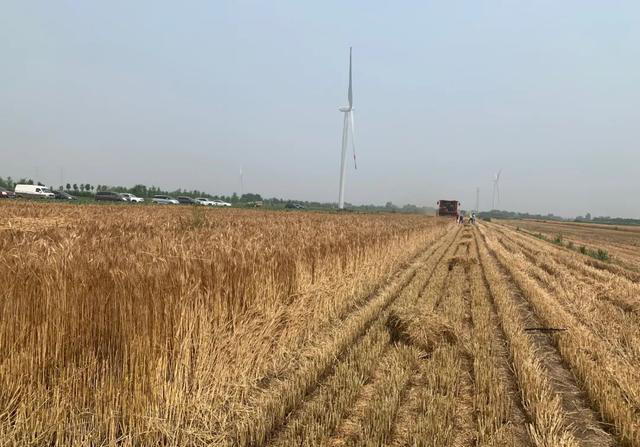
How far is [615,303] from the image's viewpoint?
30.8 feet

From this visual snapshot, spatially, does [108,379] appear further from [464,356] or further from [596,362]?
[596,362]

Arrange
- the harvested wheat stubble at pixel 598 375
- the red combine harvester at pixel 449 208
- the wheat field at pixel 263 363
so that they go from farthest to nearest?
the red combine harvester at pixel 449 208 < the harvested wheat stubble at pixel 598 375 < the wheat field at pixel 263 363

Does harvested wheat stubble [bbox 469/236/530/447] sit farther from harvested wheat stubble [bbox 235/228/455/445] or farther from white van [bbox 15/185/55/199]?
white van [bbox 15/185/55/199]

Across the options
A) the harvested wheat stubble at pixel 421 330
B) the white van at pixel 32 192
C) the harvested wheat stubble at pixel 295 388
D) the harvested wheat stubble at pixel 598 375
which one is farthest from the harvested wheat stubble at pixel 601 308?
the white van at pixel 32 192

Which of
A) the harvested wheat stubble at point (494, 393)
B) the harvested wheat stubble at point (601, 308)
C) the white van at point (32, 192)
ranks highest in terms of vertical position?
the white van at point (32, 192)

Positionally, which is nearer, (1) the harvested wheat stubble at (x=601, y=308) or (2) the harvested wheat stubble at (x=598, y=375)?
(2) the harvested wheat stubble at (x=598, y=375)

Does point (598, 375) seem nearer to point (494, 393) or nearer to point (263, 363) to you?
point (494, 393)

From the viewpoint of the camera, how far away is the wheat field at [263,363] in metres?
2.82

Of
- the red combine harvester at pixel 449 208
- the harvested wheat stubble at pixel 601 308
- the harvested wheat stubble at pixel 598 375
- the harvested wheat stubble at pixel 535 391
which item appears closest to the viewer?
the harvested wheat stubble at pixel 535 391

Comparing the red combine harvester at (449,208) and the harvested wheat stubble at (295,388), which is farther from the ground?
the red combine harvester at (449,208)

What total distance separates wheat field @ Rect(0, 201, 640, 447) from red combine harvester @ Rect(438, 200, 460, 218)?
63.0 m

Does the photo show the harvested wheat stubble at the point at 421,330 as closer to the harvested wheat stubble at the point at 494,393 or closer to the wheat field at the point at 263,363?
the wheat field at the point at 263,363

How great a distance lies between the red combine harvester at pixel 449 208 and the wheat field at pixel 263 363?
62974 millimetres

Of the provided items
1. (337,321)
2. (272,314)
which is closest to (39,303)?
(272,314)
